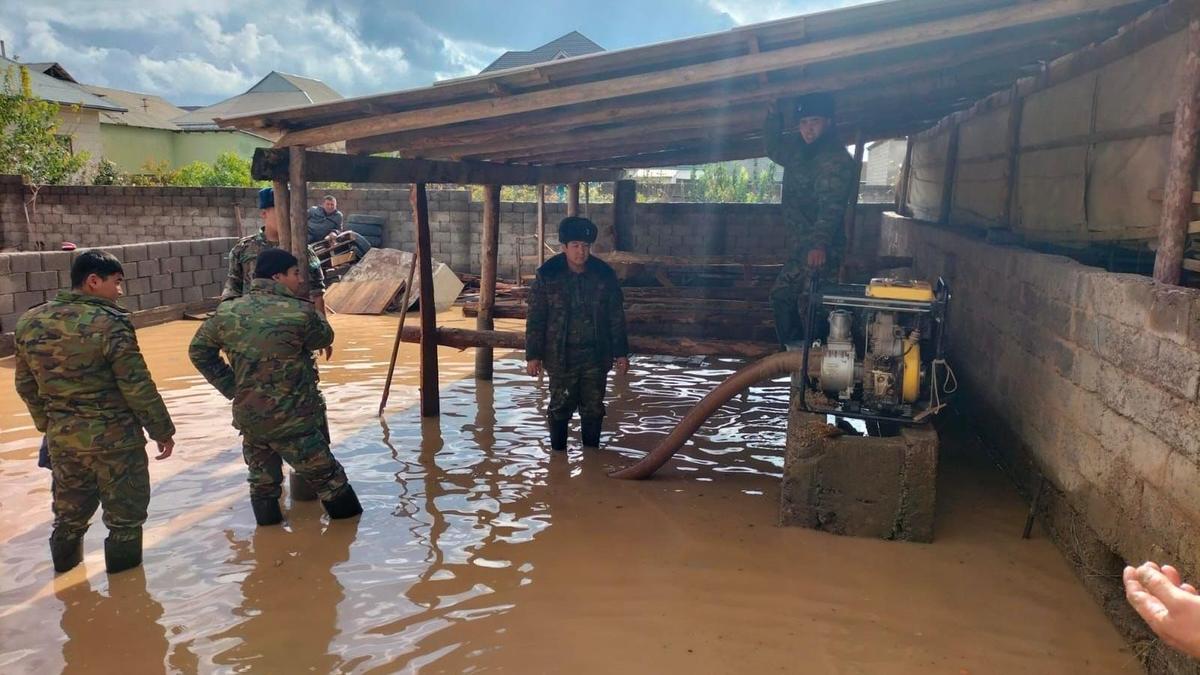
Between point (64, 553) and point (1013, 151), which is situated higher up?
point (1013, 151)

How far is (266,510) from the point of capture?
4.92 metres

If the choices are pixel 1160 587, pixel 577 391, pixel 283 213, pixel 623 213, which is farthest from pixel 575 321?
pixel 623 213

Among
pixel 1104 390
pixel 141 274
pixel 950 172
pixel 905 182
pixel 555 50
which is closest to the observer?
pixel 1104 390

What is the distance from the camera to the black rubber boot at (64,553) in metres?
4.29

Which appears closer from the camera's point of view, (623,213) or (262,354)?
(262,354)

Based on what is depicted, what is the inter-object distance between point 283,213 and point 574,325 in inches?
86.2

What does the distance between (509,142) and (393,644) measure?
453 cm

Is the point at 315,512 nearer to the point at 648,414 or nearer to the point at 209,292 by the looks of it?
the point at 648,414

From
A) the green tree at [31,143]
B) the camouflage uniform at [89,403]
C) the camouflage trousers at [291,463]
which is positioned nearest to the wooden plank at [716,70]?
the camouflage uniform at [89,403]

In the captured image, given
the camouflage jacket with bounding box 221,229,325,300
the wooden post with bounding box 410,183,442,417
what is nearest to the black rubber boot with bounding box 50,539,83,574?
the camouflage jacket with bounding box 221,229,325,300

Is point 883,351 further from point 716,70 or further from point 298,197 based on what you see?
point 298,197

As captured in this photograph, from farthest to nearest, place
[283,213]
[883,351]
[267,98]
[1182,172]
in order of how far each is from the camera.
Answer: [267,98], [283,213], [883,351], [1182,172]

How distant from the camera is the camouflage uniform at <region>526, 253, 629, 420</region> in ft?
20.1

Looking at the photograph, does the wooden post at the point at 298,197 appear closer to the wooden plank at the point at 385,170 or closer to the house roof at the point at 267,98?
the wooden plank at the point at 385,170
